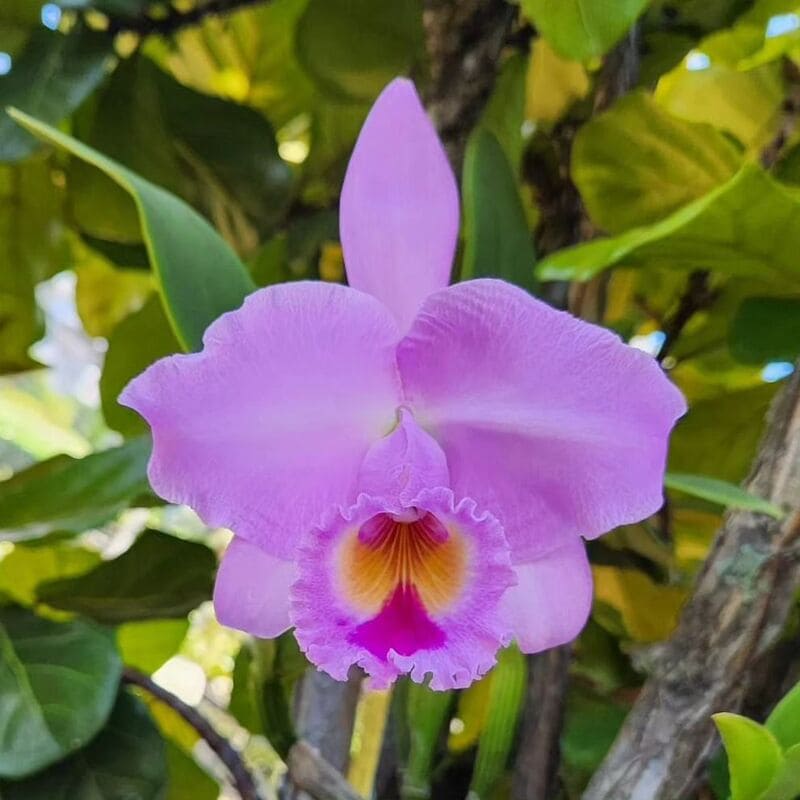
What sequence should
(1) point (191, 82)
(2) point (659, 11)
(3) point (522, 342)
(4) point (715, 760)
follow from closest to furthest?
1. (3) point (522, 342)
2. (4) point (715, 760)
3. (2) point (659, 11)
4. (1) point (191, 82)

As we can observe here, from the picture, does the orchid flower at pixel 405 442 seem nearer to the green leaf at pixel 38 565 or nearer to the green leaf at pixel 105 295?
the green leaf at pixel 38 565

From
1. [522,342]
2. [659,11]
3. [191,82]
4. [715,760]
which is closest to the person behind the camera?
[522,342]

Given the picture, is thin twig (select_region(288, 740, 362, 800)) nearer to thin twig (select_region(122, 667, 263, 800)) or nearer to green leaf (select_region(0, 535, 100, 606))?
thin twig (select_region(122, 667, 263, 800))

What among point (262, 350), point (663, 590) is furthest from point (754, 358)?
point (262, 350)

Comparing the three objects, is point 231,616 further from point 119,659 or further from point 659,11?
point 659,11

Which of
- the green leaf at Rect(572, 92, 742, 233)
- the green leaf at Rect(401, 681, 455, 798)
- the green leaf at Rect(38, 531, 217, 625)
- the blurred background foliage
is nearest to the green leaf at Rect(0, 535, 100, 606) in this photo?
the blurred background foliage

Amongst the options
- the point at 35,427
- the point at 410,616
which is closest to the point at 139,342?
the point at 410,616

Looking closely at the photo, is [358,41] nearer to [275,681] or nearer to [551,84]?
[551,84]
